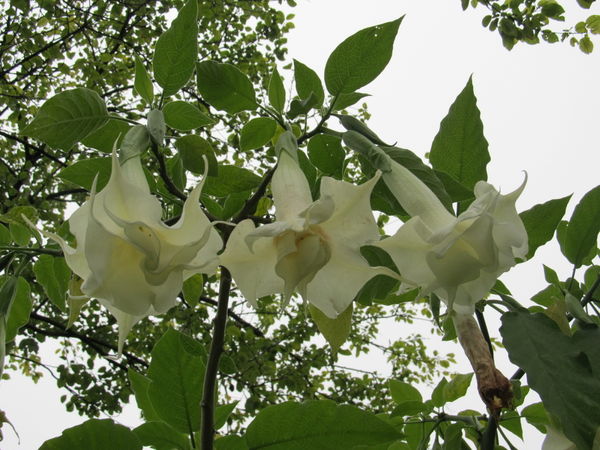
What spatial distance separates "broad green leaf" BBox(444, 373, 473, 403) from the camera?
2.99ft

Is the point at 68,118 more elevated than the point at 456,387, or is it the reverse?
the point at 68,118

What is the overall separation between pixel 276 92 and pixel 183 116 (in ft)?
0.40

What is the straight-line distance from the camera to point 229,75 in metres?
0.65

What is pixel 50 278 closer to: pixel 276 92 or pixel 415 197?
pixel 276 92

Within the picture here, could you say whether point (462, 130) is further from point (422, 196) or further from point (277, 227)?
point (277, 227)

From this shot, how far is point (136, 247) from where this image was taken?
358mm

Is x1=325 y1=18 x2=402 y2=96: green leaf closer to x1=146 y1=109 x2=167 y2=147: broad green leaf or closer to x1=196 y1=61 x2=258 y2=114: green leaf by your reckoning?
x1=196 y1=61 x2=258 y2=114: green leaf

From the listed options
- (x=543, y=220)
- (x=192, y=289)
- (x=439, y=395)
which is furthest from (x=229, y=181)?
(x=439, y=395)

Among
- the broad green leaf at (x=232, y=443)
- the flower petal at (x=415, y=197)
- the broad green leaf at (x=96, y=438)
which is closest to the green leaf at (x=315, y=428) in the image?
the broad green leaf at (x=232, y=443)

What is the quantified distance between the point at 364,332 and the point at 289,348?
980 mm

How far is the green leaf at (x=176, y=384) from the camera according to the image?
65 cm

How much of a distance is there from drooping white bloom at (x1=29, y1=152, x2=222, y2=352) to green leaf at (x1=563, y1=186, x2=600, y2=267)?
54 cm

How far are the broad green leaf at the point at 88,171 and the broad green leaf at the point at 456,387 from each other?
633 mm

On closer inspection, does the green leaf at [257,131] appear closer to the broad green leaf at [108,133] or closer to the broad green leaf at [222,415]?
the broad green leaf at [108,133]
